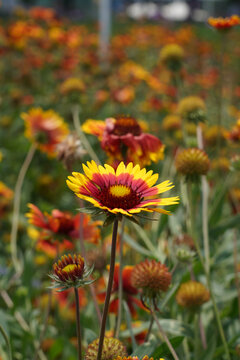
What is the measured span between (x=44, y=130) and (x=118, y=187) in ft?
3.17

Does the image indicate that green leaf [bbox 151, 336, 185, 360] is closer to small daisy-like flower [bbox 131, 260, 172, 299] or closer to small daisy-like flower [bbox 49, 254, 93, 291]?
small daisy-like flower [bbox 131, 260, 172, 299]

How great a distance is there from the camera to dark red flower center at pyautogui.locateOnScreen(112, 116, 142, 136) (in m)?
0.90

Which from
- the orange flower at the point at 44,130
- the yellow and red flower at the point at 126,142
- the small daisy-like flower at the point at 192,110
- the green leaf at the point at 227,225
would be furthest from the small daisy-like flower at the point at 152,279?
the orange flower at the point at 44,130

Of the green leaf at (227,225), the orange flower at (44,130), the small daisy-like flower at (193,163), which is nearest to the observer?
the small daisy-like flower at (193,163)

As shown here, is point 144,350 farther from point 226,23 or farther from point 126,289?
point 226,23

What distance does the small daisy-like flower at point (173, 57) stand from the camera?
1.72 metres

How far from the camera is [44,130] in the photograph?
4.95 feet

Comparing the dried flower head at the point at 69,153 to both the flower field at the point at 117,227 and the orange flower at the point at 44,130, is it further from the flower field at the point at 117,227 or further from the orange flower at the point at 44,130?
the orange flower at the point at 44,130

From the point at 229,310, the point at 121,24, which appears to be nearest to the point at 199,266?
the point at 229,310

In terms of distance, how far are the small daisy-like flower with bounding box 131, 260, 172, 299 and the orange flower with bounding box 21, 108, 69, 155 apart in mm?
824

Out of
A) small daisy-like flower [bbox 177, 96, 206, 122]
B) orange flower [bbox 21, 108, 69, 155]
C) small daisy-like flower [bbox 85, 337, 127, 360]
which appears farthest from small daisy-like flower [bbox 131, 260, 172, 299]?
orange flower [bbox 21, 108, 69, 155]

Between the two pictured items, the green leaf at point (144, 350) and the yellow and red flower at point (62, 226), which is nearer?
the green leaf at point (144, 350)

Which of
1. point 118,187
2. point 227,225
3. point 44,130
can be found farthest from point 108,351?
point 44,130

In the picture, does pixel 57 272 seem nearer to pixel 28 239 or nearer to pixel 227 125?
pixel 28 239
